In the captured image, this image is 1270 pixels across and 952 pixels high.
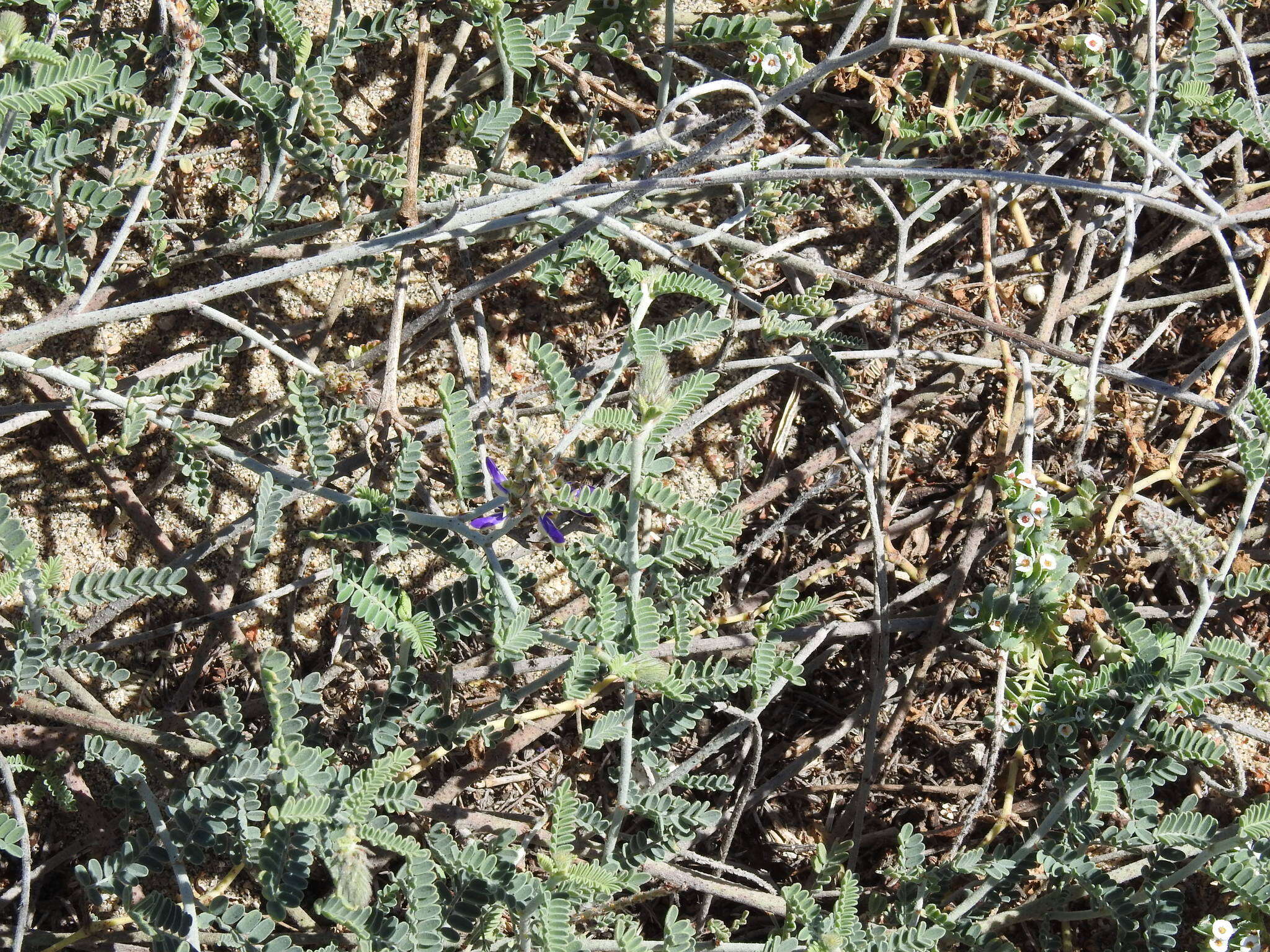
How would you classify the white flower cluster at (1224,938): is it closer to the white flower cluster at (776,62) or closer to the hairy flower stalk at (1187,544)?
the hairy flower stalk at (1187,544)

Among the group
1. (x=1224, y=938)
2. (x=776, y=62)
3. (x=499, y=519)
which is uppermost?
(x=776, y=62)

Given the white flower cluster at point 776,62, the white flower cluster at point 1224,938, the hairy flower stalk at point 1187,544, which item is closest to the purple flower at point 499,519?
the white flower cluster at point 776,62

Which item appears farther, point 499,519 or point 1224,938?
point 499,519

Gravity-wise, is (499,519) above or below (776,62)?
below

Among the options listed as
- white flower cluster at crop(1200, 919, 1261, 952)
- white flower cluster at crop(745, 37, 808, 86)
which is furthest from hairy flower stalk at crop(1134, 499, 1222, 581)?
white flower cluster at crop(745, 37, 808, 86)

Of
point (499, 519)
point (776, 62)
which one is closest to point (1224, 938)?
point (499, 519)

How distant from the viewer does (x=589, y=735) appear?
7.11 feet

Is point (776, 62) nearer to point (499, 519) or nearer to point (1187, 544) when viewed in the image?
point (499, 519)

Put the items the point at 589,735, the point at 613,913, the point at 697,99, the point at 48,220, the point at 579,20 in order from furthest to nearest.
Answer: the point at 697,99 < the point at 48,220 < the point at 579,20 < the point at 613,913 < the point at 589,735

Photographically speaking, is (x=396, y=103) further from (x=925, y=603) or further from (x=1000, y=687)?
(x=1000, y=687)

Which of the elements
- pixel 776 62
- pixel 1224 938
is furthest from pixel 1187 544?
pixel 776 62

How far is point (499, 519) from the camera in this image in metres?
2.46

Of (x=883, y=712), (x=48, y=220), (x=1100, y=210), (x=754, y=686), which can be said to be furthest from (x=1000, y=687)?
(x=48, y=220)

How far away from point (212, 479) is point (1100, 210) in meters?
2.38
